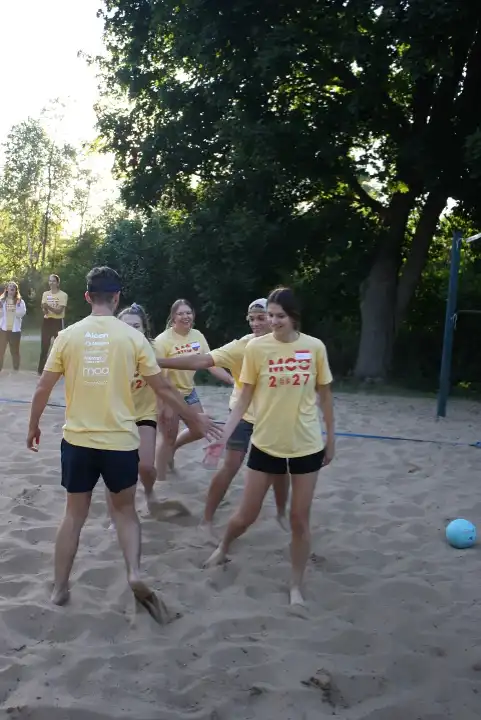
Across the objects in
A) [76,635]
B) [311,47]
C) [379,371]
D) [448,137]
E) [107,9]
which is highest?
[107,9]

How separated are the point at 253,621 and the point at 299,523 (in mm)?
566

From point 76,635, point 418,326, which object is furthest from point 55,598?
point 418,326

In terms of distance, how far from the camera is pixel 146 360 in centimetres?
392

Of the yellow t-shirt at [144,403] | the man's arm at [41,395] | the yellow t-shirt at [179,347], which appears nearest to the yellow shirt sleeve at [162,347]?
the yellow t-shirt at [179,347]

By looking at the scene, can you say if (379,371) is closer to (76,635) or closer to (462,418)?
(462,418)

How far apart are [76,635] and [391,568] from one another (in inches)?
80.1

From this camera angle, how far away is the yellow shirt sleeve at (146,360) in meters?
3.91

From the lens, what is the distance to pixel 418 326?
16922mm

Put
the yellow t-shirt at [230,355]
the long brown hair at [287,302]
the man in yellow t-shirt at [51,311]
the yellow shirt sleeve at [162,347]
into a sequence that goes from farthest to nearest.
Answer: the man in yellow t-shirt at [51,311] < the yellow shirt sleeve at [162,347] < the yellow t-shirt at [230,355] < the long brown hair at [287,302]

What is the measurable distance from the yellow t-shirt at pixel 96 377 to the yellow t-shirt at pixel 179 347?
228 cm

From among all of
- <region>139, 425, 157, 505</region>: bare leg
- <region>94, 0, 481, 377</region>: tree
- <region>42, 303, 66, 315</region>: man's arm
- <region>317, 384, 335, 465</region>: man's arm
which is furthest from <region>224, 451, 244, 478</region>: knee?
<region>42, 303, 66, 315</region>: man's arm

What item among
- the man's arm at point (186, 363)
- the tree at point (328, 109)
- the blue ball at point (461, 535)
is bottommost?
the blue ball at point (461, 535)

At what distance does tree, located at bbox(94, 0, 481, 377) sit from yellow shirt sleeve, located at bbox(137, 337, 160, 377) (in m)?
9.36

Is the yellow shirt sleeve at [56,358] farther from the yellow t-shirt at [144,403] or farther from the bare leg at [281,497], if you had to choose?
the bare leg at [281,497]
